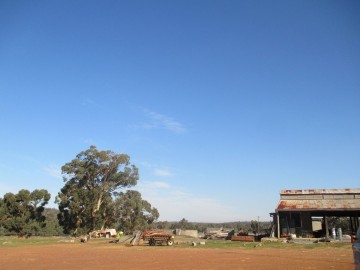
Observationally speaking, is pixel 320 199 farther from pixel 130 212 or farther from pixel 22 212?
pixel 22 212

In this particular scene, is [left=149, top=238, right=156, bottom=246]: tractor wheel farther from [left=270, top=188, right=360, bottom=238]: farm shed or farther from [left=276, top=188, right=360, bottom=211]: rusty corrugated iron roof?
[left=276, top=188, right=360, bottom=211]: rusty corrugated iron roof

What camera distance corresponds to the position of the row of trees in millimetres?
52406

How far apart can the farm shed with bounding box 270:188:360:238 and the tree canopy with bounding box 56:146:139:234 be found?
95.2ft


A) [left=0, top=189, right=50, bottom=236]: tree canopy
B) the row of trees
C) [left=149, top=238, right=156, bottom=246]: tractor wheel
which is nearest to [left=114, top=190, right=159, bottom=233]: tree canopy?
the row of trees

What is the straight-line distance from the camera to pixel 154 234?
31547 millimetres

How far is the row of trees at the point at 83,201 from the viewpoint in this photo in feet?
172

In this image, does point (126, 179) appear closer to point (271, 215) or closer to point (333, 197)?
point (271, 215)

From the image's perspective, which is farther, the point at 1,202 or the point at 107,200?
the point at 107,200

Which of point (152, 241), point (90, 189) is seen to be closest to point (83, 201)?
point (90, 189)

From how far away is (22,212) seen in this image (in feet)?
174

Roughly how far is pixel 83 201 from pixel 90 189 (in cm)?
240

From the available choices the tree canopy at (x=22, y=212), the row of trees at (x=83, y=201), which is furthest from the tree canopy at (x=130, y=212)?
the tree canopy at (x=22, y=212)

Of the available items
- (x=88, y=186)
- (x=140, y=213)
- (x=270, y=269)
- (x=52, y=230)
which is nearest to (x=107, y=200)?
(x=88, y=186)

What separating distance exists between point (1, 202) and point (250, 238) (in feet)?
129
